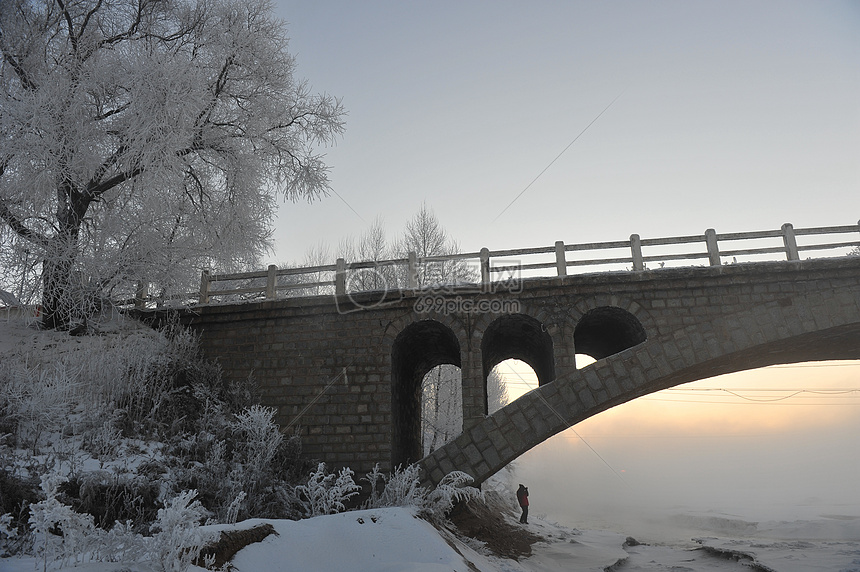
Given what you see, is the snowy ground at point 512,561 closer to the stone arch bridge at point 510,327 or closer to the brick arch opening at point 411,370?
the stone arch bridge at point 510,327

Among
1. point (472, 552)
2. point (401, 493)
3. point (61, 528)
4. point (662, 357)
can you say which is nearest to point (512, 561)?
point (472, 552)

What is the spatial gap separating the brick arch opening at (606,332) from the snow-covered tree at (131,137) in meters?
10.3

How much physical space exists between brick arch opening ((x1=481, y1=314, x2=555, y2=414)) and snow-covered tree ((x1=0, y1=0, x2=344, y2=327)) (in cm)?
797

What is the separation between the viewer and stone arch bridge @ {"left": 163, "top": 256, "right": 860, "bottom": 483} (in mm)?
12102

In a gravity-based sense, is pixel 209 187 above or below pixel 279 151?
below

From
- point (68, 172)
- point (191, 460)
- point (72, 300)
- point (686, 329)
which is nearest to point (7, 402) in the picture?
point (191, 460)

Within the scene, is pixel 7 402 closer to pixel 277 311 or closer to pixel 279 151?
pixel 277 311

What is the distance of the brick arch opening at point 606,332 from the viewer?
1312 centimetres

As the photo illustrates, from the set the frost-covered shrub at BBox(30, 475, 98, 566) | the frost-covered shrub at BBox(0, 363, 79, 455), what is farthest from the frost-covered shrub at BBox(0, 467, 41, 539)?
the frost-covered shrub at BBox(30, 475, 98, 566)

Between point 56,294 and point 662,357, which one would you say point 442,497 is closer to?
point 662,357

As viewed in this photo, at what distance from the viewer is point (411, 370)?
16.4 metres

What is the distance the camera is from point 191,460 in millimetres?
9484

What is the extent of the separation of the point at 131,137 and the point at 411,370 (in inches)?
387

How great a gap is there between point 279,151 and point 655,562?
15.9 metres
